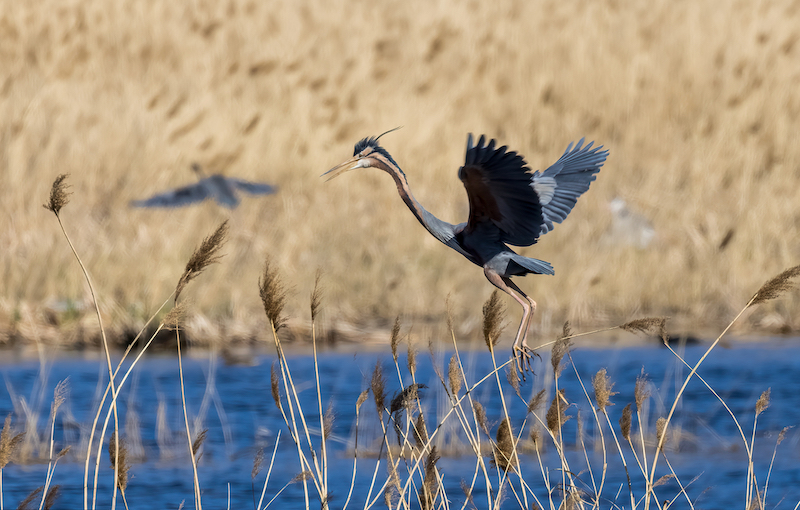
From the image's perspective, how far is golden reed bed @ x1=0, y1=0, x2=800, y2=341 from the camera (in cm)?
895

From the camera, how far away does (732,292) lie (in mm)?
8945

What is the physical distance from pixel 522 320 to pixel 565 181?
0.80m

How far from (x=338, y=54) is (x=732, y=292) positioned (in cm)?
819

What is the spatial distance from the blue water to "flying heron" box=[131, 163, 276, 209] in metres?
1.23

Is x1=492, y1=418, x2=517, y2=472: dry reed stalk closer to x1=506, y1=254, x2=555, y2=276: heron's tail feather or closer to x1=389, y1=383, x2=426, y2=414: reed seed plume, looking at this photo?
x1=389, y1=383, x2=426, y2=414: reed seed plume

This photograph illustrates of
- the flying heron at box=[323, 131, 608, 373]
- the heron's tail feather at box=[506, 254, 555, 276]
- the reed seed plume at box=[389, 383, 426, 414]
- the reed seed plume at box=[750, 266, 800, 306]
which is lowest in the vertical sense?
the reed seed plume at box=[389, 383, 426, 414]

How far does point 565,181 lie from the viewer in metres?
3.67

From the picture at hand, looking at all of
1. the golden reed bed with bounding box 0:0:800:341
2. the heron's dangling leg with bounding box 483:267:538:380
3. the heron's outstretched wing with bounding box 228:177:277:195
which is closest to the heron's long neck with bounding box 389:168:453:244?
the heron's dangling leg with bounding box 483:267:538:380

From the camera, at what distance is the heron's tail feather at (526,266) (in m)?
3.13

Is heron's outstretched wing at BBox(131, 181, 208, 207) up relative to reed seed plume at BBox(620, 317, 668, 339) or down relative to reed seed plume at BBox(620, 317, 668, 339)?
up

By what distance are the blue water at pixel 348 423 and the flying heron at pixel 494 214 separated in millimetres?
1432

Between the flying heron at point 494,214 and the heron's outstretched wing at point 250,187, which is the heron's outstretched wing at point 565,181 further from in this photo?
the heron's outstretched wing at point 250,187

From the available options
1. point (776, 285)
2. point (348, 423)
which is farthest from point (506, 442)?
point (348, 423)

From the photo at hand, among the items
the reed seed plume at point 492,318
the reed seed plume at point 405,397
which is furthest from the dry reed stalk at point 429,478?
the reed seed plume at point 492,318
